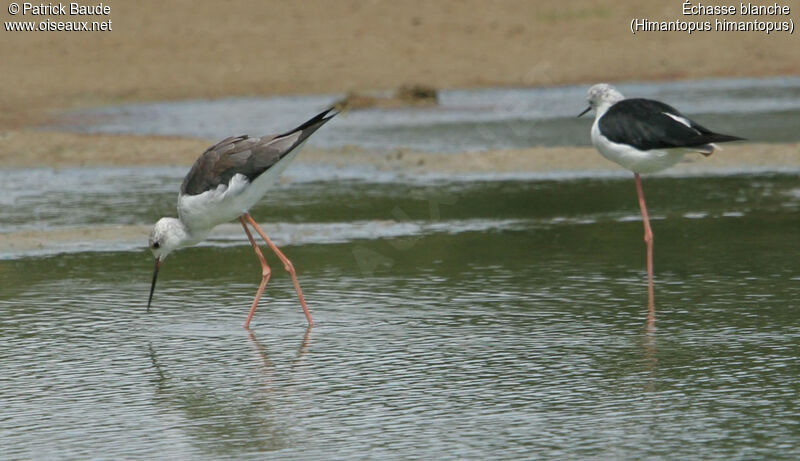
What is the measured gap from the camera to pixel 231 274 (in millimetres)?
10453

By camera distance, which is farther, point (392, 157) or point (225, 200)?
point (392, 157)

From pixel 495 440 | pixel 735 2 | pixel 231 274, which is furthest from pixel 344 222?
pixel 735 2

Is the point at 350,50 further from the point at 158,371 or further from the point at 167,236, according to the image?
the point at 158,371

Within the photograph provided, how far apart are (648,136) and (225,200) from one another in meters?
3.26

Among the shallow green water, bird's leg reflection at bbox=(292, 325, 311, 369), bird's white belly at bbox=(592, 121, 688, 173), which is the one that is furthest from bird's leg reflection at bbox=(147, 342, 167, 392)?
bird's white belly at bbox=(592, 121, 688, 173)

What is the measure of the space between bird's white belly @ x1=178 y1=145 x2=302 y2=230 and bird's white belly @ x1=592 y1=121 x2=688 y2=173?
2.64 m

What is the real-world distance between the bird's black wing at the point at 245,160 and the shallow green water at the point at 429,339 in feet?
2.83

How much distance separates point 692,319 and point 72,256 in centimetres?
547

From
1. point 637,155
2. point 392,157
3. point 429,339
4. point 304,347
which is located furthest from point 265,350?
point 392,157

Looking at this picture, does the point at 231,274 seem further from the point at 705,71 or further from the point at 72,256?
the point at 705,71

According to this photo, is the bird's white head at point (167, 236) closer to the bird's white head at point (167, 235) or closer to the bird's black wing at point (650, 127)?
the bird's white head at point (167, 235)

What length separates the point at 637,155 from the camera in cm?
1025

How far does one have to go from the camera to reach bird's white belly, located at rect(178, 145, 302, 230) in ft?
29.2

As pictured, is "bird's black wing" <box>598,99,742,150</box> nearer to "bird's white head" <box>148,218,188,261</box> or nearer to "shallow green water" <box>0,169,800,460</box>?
"shallow green water" <box>0,169,800,460</box>
